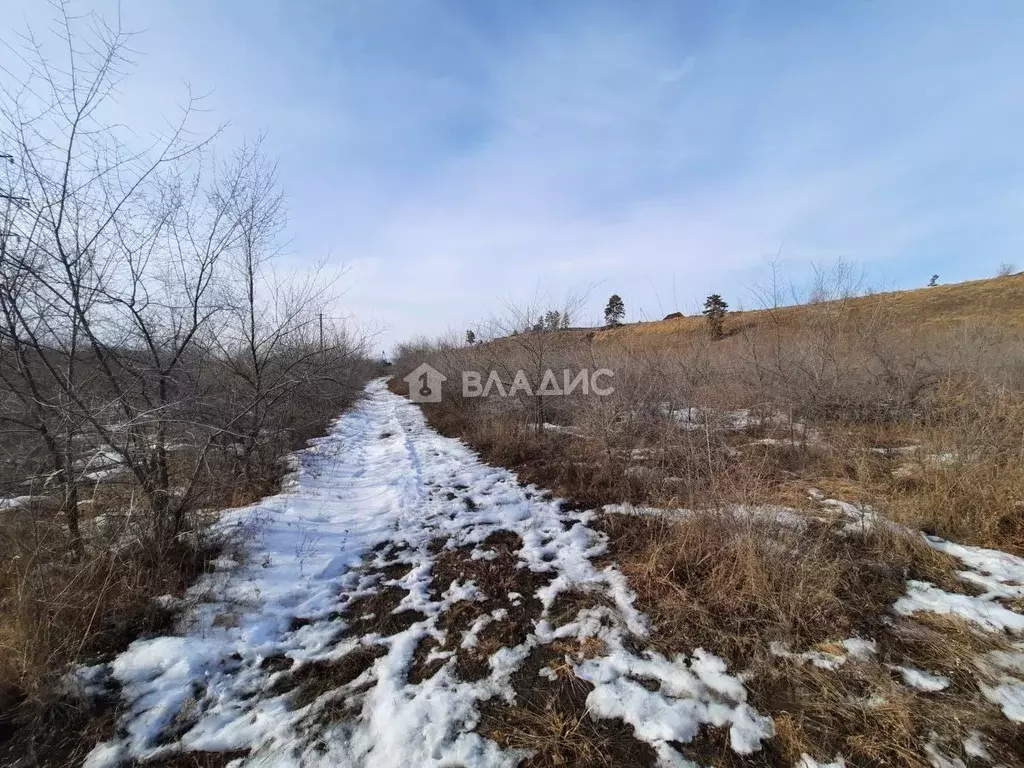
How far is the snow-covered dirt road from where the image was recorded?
6.17ft

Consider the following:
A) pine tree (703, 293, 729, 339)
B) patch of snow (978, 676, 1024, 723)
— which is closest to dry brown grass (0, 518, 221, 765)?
patch of snow (978, 676, 1024, 723)

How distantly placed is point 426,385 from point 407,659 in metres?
15.2

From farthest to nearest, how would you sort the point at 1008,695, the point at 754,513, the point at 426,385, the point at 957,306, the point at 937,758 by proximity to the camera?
1. the point at 957,306
2. the point at 426,385
3. the point at 754,513
4. the point at 1008,695
5. the point at 937,758

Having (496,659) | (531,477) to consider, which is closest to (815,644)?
(496,659)

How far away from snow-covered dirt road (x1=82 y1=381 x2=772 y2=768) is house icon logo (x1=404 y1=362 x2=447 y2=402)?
1110cm

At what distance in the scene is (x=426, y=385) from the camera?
17281 millimetres

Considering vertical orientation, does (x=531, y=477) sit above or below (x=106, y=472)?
below

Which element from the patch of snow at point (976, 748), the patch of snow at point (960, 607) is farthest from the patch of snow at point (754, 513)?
the patch of snow at point (976, 748)

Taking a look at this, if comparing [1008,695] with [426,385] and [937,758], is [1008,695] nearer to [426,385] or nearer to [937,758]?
[937,758]

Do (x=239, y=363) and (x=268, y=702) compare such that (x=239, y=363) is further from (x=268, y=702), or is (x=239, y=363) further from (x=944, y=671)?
(x=944, y=671)

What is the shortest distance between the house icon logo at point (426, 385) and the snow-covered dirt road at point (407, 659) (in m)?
11.1

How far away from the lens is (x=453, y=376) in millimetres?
13781

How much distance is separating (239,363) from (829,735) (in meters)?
7.42

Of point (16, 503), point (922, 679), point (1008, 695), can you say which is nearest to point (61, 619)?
point (16, 503)
